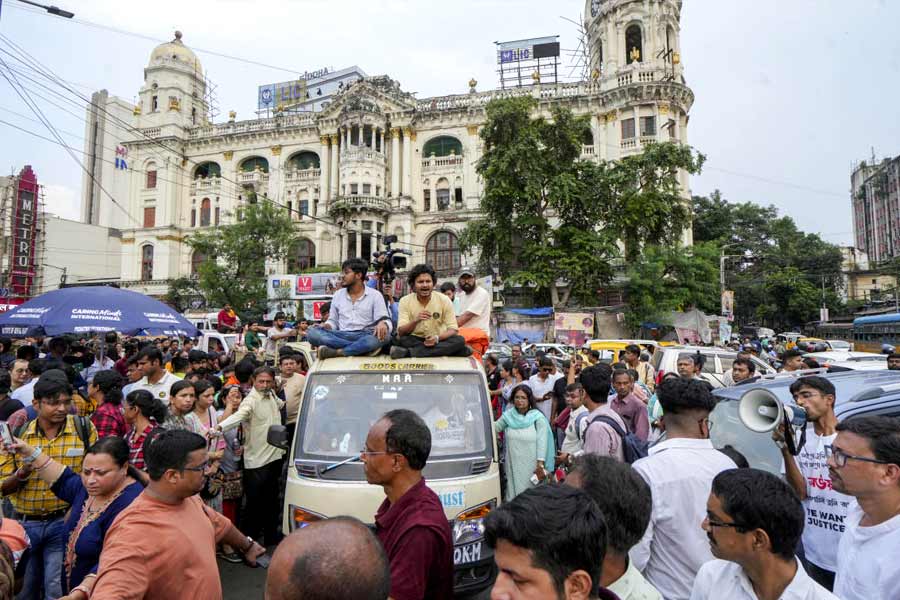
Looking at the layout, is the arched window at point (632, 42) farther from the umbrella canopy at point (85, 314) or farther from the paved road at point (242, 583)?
the paved road at point (242, 583)

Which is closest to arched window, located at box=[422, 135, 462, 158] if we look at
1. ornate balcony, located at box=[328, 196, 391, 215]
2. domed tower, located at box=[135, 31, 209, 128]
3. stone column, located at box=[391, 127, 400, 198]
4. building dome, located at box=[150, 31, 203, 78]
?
stone column, located at box=[391, 127, 400, 198]

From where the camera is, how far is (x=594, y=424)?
4.09 meters

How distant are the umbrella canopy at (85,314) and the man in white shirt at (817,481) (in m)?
9.84

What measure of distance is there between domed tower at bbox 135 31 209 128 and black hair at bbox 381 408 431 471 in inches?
2024

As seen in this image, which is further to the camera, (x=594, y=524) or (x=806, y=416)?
(x=806, y=416)

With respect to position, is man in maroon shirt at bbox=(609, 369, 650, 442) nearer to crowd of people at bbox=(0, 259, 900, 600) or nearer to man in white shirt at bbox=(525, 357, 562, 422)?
crowd of people at bbox=(0, 259, 900, 600)

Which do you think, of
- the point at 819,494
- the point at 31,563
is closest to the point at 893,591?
the point at 819,494

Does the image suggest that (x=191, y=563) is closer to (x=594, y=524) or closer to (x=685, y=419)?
(x=594, y=524)

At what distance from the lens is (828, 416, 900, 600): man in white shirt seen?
2156mm

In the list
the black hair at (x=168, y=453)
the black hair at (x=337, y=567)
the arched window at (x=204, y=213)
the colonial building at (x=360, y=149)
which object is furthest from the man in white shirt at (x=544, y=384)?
the arched window at (x=204, y=213)

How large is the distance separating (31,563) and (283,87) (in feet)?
209

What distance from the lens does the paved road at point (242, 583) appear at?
15.6 ft

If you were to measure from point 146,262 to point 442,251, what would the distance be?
26140mm

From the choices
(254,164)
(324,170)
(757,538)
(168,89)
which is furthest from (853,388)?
(168,89)
